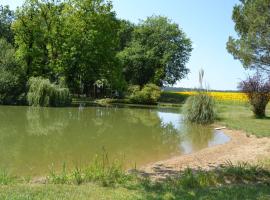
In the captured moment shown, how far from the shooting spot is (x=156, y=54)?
157 feet

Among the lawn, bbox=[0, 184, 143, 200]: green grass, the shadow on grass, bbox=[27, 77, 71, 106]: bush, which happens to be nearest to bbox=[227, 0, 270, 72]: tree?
the shadow on grass

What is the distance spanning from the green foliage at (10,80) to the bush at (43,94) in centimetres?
117

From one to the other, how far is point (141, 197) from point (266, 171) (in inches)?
128

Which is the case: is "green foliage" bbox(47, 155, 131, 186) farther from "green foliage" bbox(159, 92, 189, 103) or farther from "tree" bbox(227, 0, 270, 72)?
"green foliage" bbox(159, 92, 189, 103)

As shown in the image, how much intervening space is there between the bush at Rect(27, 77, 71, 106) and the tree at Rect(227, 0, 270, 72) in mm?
14410

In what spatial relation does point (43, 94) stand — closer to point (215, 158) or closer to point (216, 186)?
point (215, 158)

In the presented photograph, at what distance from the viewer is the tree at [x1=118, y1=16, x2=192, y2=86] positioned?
46312 millimetres

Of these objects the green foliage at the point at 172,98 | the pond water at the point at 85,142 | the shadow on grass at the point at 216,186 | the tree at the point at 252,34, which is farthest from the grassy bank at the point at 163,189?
the green foliage at the point at 172,98

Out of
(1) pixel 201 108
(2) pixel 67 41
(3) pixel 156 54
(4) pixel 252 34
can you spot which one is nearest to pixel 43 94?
(2) pixel 67 41

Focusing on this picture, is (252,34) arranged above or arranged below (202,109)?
above

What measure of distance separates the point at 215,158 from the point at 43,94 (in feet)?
64.2

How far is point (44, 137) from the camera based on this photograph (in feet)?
42.6

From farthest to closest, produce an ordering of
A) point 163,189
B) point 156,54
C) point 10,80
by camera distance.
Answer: point 156,54, point 10,80, point 163,189

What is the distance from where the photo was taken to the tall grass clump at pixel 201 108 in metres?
19.1
